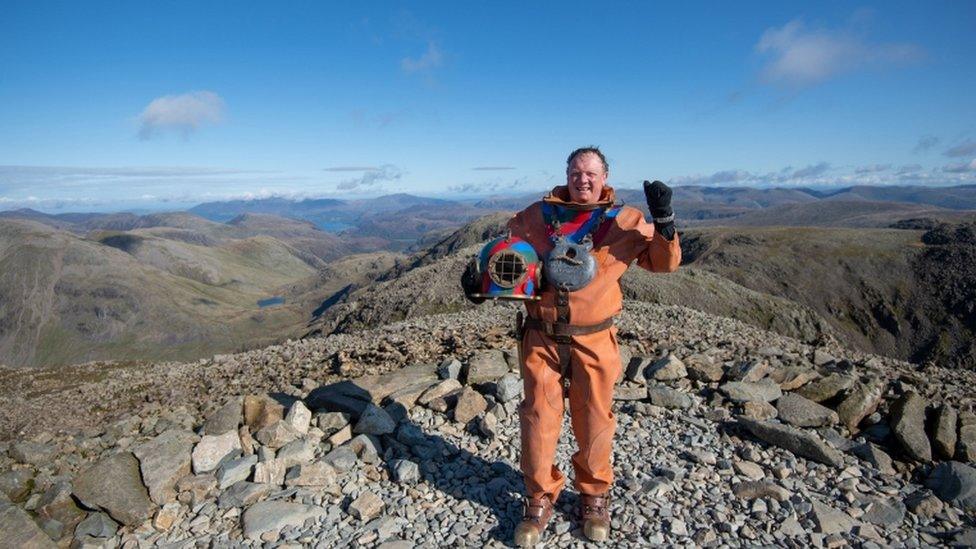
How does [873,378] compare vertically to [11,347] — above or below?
above

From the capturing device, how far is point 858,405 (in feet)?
25.2

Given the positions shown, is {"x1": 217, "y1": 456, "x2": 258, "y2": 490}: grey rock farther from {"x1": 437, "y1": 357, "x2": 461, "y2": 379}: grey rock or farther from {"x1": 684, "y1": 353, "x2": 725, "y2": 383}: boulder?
{"x1": 684, "y1": 353, "x2": 725, "y2": 383}: boulder


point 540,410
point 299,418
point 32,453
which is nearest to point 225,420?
point 299,418

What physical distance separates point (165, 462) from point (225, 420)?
956mm

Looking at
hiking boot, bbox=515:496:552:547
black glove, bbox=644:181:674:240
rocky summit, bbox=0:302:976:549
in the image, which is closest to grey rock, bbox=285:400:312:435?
rocky summit, bbox=0:302:976:549

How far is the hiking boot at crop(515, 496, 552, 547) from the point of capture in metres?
5.27

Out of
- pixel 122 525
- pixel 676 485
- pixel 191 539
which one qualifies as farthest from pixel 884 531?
pixel 122 525

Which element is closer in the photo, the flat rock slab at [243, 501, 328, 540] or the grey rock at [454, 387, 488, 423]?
the flat rock slab at [243, 501, 328, 540]

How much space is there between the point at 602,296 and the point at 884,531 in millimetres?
3839

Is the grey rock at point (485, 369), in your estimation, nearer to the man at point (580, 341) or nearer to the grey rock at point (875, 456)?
the man at point (580, 341)

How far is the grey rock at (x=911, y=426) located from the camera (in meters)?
6.61

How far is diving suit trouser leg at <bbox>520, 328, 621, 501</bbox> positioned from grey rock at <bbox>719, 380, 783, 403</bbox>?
12.7 ft

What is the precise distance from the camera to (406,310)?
45.8 metres

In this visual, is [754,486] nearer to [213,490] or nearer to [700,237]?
[213,490]
